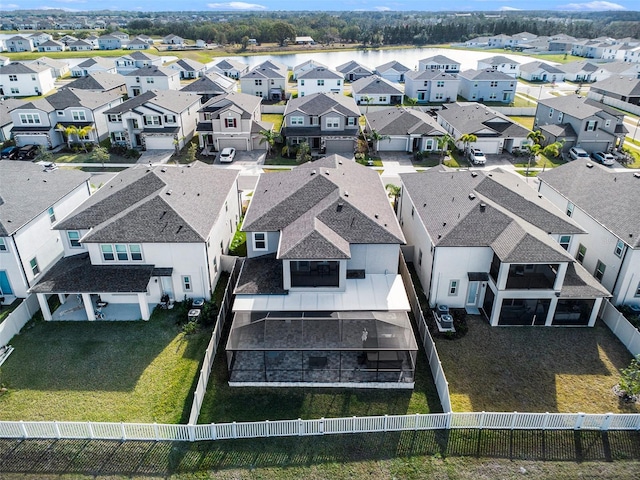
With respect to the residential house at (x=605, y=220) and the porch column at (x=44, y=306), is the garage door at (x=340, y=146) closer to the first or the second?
the residential house at (x=605, y=220)

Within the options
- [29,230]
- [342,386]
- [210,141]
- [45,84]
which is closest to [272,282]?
[342,386]

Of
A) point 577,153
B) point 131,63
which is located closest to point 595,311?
point 577,153

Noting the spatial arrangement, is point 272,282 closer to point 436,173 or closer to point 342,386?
point 342,386

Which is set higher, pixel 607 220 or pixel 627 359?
pixel 607 220

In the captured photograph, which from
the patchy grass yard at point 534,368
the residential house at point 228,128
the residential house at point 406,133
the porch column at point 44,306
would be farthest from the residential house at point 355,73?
the porch column at point 44,306

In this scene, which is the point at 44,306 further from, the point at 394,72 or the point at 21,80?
the point at 394,72

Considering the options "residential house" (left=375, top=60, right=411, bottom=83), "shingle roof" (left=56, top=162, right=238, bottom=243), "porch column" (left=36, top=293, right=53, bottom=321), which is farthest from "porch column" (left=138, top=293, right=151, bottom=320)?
"residential house" (left=375, top=60, right=411, bottom=83)

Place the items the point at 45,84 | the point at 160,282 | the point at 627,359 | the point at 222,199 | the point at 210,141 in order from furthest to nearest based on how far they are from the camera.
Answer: the point at 45,84 → the point at 210,141 → the point at 222,199 → the point at 160,282 → the point at 627,359
